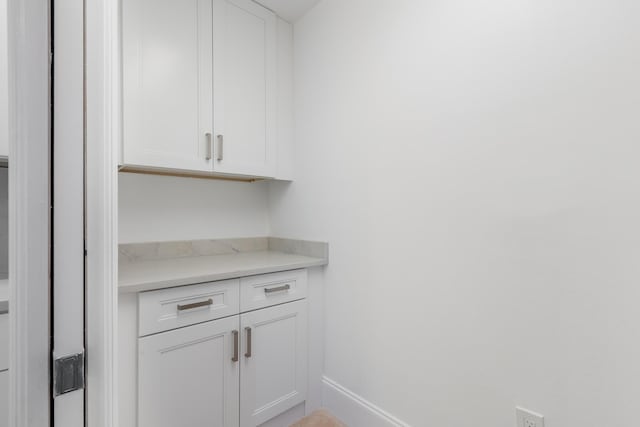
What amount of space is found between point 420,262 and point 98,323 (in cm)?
115

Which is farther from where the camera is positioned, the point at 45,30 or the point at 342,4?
the point at 342,4

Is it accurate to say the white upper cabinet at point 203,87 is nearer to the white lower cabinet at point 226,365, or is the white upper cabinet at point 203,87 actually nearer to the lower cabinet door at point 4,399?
the white lower cabinet at point 226,365

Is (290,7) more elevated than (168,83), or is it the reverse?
(290,7)

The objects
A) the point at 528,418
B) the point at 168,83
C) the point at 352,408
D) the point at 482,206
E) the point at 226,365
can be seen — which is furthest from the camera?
the point at 352,408

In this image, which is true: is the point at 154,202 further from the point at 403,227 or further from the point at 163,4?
the point at 403,227

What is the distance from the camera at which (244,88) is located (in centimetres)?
175

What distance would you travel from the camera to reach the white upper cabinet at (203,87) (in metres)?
1.38

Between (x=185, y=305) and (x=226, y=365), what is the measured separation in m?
0.34

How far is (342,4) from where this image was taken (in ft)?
5.42

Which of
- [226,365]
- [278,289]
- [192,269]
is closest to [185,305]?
[192,269]

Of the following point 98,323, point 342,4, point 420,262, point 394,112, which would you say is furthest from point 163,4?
point 420,262

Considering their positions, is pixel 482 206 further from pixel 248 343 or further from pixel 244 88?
pixel 244 88

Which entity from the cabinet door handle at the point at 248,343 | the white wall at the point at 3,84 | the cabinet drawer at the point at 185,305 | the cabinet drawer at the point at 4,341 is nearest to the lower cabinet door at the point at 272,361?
the cabinet door handle at the point at 248,343

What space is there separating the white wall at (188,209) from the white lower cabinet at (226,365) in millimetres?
645
